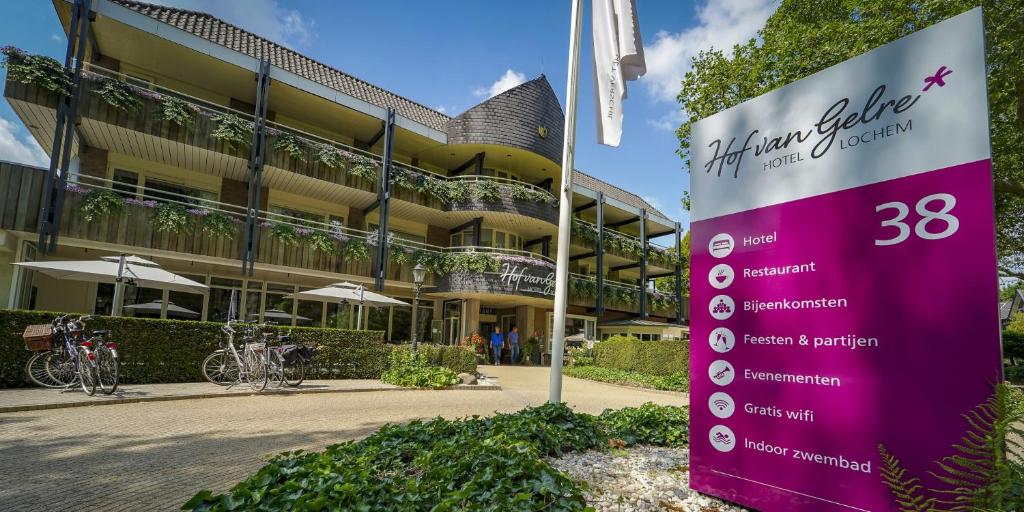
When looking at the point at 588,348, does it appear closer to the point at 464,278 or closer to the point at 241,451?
the point at 464,278

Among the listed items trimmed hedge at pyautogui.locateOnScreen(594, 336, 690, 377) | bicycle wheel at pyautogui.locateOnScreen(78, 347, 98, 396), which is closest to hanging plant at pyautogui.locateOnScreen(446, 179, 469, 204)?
trimmed hedge at pyautogui.locateOnScreen(594, 336, 690, 377)

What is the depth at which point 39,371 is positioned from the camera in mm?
9055

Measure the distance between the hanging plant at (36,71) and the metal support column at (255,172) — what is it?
444 centimetres

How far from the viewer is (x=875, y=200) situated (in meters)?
2.73

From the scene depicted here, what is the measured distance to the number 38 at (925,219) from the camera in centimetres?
243

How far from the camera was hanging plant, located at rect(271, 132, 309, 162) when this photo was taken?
16.3 m

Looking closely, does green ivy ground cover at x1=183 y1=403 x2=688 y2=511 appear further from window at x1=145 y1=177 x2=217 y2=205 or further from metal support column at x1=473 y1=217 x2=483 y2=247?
metal support column at x1=473 y1=217 x2=483 y2=247

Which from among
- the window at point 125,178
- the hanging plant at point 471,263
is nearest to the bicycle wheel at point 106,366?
the window at point 125,178

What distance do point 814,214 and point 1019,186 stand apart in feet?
38.6

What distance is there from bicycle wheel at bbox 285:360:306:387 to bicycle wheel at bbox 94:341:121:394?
9.68 ft

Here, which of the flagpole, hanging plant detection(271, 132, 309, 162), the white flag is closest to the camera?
the flagpole

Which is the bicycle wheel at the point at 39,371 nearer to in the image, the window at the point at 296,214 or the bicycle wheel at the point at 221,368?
the bicycle wheel at the point at 221,368

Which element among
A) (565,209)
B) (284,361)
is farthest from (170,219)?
(565,209)

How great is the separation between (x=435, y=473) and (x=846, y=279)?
102 inches
